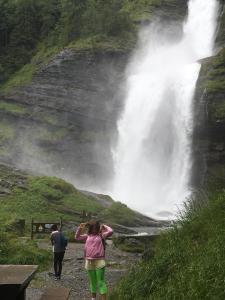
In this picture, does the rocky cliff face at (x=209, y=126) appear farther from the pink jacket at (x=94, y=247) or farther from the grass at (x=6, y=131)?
the pink jacket at (x=94, y=247)

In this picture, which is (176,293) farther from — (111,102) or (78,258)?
(111,102)

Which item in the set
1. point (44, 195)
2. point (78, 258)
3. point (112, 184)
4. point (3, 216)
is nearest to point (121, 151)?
point (112, 184)

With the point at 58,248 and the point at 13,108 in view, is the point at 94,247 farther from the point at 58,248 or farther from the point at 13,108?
the point at 13,108

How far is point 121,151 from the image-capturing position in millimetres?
47062

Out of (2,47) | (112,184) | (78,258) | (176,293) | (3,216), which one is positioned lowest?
(176,293)

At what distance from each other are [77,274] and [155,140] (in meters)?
31.0

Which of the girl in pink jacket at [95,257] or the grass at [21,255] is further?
the grass at [21,255]

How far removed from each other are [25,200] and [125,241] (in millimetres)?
11136

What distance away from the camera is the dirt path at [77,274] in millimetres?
12916

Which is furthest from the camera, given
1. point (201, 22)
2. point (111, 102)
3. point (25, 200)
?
point (201, 22)

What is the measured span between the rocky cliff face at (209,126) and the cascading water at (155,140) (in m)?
0.89

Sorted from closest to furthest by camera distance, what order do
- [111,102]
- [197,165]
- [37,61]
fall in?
[197,165]
[111,102]
[37,61]

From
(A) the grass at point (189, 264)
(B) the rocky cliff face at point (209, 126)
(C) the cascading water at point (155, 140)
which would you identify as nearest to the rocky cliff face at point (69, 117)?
(C) the cascading water at point (155, 140)

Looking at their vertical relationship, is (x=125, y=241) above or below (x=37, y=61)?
below
